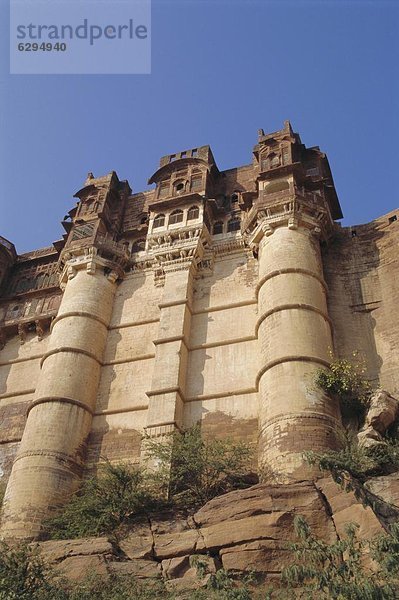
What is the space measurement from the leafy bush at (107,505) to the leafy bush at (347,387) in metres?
4.04

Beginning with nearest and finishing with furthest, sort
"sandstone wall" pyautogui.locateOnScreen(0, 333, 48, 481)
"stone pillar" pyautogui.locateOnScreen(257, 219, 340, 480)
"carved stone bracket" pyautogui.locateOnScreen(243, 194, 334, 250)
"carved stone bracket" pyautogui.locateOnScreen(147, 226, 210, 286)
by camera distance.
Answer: "stone pillar" pyautogui.locateOnScreen(257, 219, 340, 480), "carved stone bracket" pyautogui.locateOnScreen(243, 194, 334, 250), "sandstone wall" pyautogui.locateOnScreen(0, 333, 48, 481), "carved stone bracket" pyautogui.locateOnScreen(147, 226, 210, 286)

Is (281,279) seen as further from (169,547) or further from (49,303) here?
(49,303)

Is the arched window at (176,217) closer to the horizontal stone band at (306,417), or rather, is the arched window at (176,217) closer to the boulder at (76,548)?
the horizontal stone band at (306,417)

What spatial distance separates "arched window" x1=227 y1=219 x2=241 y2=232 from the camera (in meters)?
18.9

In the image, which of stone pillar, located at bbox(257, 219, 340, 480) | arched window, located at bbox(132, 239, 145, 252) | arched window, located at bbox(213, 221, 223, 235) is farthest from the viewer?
arched window, located at bbox(132, 239, 145, 252)

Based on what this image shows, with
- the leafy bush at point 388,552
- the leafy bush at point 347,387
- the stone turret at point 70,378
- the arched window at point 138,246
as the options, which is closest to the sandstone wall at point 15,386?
the stone turret at point 70,378

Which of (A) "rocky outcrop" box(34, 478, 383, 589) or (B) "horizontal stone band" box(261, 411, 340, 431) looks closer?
(A) "rocky outcrop" box(34, 478, 383, 589)

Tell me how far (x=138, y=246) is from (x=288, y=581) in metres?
13.1

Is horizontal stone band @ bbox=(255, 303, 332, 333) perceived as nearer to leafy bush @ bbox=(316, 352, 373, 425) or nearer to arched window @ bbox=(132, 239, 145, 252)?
leafy bush @ bbox=(316, 352, 373, 425)

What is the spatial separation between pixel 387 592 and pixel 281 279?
885 cm

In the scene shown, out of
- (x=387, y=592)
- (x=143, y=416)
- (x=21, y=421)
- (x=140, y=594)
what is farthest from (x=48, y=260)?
(x=387, y=592)

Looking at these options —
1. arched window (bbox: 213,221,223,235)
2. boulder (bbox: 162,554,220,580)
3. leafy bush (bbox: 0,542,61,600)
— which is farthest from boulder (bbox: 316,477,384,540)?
arched window (bbox: 213,221,223,235)

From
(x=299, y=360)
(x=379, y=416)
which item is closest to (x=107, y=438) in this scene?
(x=299, y=360)

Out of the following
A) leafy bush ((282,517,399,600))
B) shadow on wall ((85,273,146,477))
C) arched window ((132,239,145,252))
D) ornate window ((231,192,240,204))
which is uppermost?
ornate window ((231,192,240,204))
